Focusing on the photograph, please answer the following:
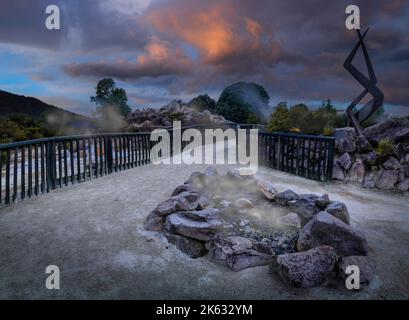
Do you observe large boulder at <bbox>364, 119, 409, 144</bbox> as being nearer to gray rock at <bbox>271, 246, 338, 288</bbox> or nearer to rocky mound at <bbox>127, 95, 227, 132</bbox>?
gray rock at <bbox>271, 246, 338, 288</bbox>

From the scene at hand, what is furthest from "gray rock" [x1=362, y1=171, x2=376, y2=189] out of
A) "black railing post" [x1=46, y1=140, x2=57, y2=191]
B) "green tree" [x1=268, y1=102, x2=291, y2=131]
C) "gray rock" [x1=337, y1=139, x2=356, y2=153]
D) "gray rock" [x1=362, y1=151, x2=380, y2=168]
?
"green tree" [x1=268, y1=102, x2=291, y2=131]

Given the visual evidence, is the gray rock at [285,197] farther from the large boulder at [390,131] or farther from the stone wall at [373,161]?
the large boulder at [390,131]

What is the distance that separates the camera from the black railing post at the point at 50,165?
19.5 ft

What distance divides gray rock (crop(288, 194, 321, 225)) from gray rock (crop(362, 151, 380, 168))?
3.60m

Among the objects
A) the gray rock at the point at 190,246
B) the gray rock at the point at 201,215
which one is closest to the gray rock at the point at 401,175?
the gray rock at the point at 201,215

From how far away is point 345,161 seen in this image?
24.4 ft

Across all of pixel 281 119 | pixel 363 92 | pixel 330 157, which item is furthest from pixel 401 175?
pixel 281 119

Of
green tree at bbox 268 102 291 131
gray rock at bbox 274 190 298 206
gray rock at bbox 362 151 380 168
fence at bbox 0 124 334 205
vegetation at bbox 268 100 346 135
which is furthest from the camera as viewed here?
green tree at bbox 268 102 291 131

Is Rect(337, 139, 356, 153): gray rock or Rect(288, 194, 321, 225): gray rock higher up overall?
Rect(337, 139, 356, 153): gray rock

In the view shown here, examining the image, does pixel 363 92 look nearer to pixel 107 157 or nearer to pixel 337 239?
pixel 337 239

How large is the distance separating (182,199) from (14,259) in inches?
84.0

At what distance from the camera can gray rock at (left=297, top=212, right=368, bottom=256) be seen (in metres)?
3.22

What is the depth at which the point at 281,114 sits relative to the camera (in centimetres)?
1492
